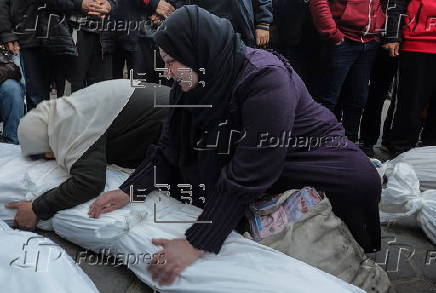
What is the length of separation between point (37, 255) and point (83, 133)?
0.57 metres

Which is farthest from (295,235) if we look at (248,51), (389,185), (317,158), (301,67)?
(301,67)

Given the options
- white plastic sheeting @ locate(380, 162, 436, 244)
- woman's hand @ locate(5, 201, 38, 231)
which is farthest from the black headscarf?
white plastic sheeting @ locate(380, 162, 436, 244)

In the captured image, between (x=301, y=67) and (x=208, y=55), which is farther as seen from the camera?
(x=301, y=67)

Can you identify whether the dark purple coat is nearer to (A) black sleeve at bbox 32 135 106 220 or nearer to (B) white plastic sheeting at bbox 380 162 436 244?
(A) black sleeve at bbox 32 135 106 220

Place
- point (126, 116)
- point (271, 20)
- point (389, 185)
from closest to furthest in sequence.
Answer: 1. point (126, 116)
2. point (389, 185)
3. point (271, 20)

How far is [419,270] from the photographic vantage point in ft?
6.70

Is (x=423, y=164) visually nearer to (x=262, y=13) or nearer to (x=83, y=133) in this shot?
(x=262, y=13)

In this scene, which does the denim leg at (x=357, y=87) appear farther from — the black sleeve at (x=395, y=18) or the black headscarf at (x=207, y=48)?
the black headscarf at (x=207, y=48)

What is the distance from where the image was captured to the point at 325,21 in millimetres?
2961

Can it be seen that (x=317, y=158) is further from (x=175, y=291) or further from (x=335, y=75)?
(x=335, y=75)

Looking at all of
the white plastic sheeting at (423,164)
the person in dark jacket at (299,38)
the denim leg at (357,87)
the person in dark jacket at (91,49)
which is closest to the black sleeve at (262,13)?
the person in dark jacket at (299,38)

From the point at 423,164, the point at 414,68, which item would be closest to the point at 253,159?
the point at 423,164

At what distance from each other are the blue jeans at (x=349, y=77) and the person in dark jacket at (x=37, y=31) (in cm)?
153

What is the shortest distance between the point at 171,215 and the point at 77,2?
63.4 inches
